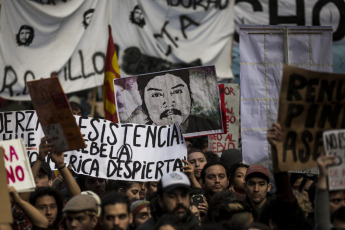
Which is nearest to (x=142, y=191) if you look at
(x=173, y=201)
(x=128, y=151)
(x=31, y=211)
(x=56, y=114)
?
(x=128, y=151)

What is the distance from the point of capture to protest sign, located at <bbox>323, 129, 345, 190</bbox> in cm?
614

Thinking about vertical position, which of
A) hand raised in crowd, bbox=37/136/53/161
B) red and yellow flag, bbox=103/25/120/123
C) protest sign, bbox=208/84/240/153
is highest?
red and yellow flag, bbox=103/25/120/123

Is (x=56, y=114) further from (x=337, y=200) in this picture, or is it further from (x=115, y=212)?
(x=337, y=200)

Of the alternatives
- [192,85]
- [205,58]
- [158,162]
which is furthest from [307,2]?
[158,162]

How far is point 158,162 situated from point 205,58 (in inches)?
256

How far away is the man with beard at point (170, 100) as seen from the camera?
973 cm

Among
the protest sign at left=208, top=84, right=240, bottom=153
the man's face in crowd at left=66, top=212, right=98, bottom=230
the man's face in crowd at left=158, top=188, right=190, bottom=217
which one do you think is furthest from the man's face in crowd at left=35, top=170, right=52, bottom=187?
the protest sign at left=208, top=84, right=240, bottom=153

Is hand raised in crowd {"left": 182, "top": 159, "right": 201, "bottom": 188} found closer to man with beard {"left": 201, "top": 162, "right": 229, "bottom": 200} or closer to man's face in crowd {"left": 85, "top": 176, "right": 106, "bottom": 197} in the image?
man with beard {"left": 201, "top": 162, "right": 229, "bottom": 200}

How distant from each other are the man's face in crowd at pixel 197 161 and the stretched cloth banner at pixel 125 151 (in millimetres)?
682

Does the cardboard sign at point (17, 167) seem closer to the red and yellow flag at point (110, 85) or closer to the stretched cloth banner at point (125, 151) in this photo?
the stretched cloth banner at point (125, 151)

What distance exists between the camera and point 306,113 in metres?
6.54

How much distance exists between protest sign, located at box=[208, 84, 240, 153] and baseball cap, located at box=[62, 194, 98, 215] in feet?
15.4

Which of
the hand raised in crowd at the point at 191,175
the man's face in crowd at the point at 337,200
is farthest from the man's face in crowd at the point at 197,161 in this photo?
the man's face in crowd at the point at 337,200

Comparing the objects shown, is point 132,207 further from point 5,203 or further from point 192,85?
point 192,85
